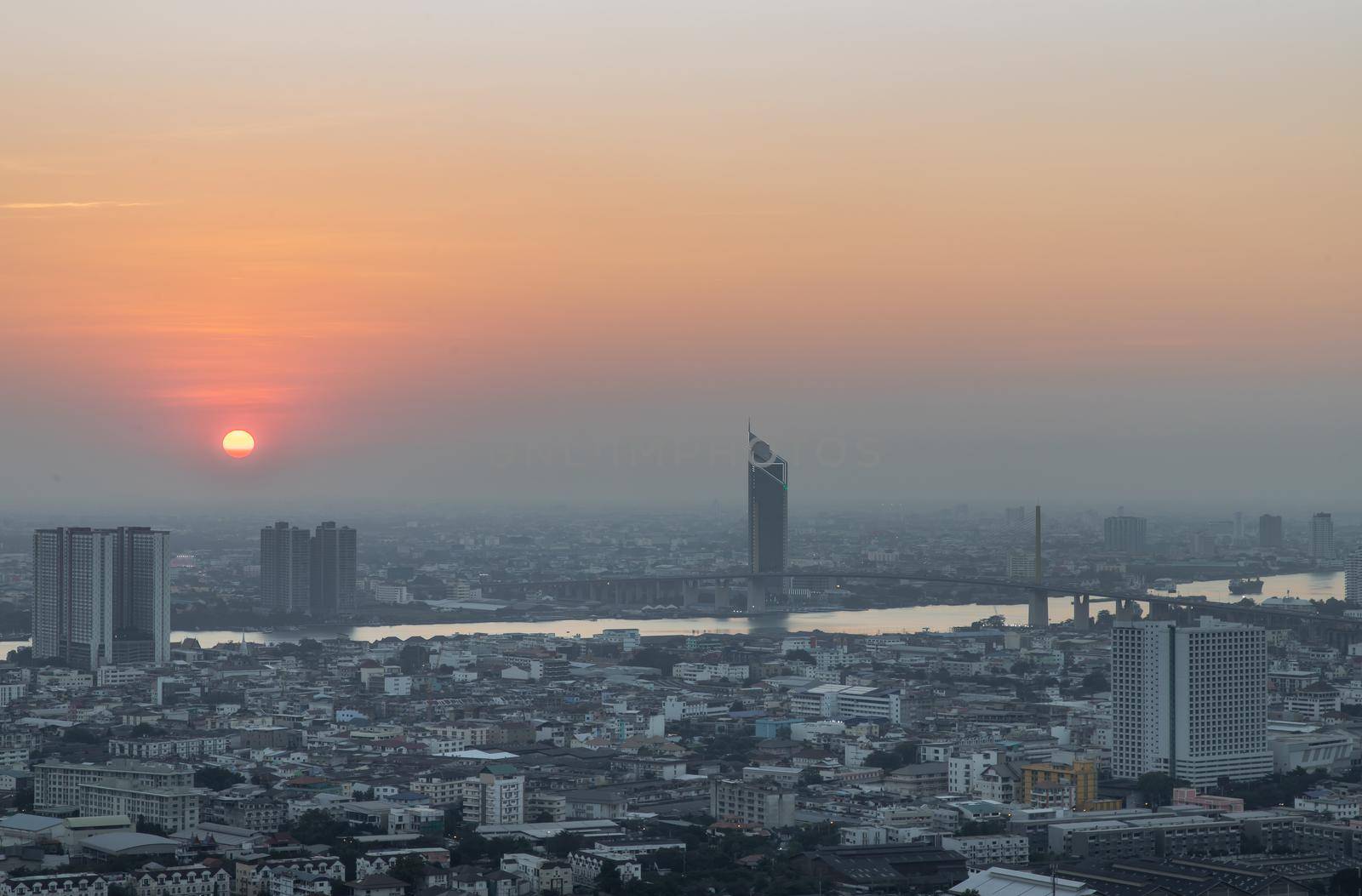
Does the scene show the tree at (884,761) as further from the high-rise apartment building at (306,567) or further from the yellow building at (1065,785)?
the high-rise apartment building at (306,567)

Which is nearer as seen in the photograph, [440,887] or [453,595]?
[440,887]

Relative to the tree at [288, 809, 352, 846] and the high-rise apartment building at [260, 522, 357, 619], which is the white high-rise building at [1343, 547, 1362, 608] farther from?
the tree at [288, 809, 352, 846]

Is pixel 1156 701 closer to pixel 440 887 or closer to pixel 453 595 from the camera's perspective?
pixel 440 887

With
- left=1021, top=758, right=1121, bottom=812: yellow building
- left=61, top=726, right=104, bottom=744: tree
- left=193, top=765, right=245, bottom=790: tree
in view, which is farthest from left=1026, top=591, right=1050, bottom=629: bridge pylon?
left=193, top=765, right=245, bottom=790: tree

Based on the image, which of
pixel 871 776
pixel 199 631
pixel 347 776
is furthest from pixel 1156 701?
pixel 199 631

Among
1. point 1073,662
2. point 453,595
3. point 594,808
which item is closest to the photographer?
point 594,808
